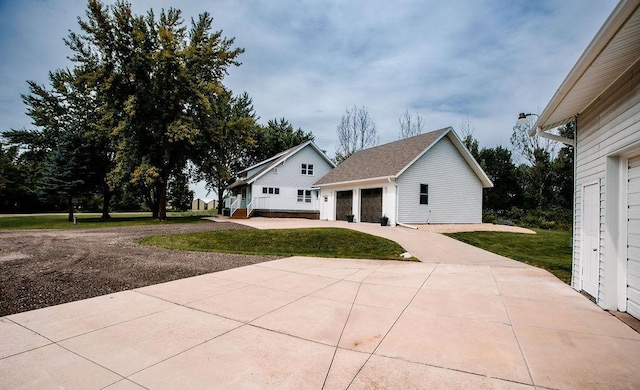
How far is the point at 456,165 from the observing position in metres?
19.9

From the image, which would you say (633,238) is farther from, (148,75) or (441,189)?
(148,75)

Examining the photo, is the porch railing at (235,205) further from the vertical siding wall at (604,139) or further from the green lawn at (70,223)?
the vertical siding wall at (604,139)

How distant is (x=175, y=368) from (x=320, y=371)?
1300 mm

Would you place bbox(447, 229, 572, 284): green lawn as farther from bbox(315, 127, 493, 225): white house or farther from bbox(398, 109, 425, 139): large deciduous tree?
bbox(398, 109, 425, 139): large deciduous tree

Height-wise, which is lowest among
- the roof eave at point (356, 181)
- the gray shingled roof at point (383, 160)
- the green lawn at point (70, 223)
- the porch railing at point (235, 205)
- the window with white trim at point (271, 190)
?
the green lawn at point (70, 223)

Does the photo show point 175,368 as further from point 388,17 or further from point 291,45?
point 291,45

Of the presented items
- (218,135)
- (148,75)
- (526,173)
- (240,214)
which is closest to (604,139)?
(240,214)

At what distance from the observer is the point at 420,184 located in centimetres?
1852

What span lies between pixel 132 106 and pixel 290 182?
13565 mm

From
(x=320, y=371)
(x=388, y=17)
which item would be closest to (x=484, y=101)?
(x=388, y=17)

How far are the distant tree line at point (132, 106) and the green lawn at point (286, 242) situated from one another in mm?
11577

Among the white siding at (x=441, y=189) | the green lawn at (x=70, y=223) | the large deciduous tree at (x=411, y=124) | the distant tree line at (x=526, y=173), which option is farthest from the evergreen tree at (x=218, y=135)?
the distant tree line at (x=526, y=173)

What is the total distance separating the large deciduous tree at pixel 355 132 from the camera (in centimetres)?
3781

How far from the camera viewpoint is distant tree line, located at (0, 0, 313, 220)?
72.0 feet
